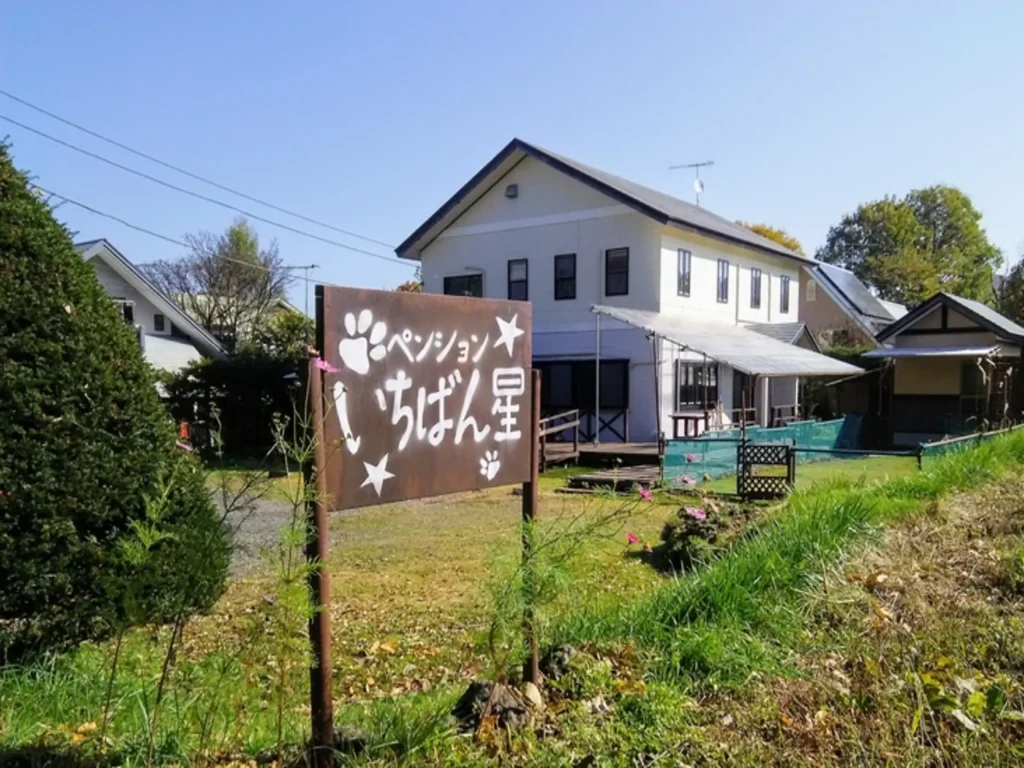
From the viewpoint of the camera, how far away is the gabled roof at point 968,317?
21.7 metres

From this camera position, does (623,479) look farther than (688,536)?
Yes

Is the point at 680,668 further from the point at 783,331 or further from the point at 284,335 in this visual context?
the point at 284,335

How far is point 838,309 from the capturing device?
1340 inches

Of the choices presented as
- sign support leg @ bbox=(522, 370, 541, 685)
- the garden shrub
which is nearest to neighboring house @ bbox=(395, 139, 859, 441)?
the garden shrub

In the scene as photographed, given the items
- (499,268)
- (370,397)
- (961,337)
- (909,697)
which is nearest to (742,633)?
(909,697)

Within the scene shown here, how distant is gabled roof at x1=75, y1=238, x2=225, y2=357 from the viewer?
20.7 metres

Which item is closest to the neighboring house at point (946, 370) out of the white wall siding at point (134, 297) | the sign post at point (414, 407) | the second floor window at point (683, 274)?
the second floor window at point (683, 274)

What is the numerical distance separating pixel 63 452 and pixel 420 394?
2151 millimetres

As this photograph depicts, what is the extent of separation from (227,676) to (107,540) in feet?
6.91

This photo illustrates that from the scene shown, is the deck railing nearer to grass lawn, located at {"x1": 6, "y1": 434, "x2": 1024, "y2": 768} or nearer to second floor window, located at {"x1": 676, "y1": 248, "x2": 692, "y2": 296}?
second floor window, located at {"x1": 676, "y1": 248, "x2": 692, "y2": 296}

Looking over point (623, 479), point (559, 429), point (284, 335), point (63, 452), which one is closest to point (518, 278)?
point (559, 429)

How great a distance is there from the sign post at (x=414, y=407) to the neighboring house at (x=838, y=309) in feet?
103

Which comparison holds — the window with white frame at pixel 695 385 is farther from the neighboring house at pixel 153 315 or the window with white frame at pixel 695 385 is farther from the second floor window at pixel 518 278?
the neighboring house at pixel 153 315

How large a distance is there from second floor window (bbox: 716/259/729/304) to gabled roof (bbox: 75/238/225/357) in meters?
15.9
